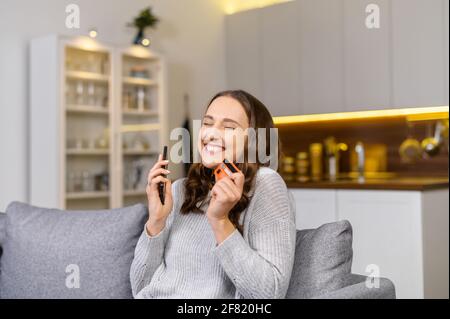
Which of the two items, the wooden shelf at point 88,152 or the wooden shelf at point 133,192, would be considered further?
the wooden shelf at point 133,192

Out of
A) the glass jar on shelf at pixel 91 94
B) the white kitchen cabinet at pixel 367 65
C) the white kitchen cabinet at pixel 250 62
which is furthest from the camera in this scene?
the glass jar on shelf at pixel 91 94

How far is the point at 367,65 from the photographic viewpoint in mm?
1422

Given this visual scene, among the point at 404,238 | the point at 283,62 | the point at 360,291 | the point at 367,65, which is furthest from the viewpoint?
the point at 404,238

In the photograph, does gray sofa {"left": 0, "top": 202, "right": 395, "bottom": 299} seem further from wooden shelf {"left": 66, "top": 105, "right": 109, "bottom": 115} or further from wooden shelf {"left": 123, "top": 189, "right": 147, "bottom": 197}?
wooden shelf {"left": 123, "top": 189, "right": 147, "bottom": 197}

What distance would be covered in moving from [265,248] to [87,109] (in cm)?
209

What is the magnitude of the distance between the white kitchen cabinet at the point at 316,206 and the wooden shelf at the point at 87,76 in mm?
1213

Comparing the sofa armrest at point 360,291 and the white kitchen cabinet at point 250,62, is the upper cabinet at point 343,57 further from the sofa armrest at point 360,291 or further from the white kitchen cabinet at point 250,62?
the sofa armrest at point 360,291

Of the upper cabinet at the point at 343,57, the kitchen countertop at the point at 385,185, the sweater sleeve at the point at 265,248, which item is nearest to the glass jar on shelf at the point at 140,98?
the kitchen countertop at the point at 385,185

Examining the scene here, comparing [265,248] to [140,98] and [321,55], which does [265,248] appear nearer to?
[321,55]

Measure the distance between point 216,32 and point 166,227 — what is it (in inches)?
105

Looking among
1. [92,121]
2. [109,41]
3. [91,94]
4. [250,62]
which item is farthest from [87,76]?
[250,62]

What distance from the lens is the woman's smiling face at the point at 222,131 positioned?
3.21 feet

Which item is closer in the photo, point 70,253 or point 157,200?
point 157,200
